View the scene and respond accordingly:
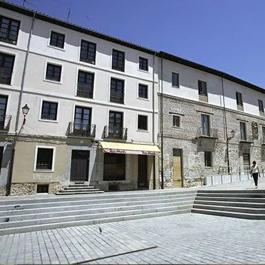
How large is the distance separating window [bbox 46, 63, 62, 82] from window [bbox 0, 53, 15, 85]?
2.24m

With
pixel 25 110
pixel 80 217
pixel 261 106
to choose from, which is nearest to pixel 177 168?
pixel 80 217

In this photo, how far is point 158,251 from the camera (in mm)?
6223

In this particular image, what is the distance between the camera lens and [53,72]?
676 inches

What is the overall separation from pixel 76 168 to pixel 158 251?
11.4 metres

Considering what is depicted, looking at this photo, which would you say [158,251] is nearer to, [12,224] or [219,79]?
[12,224]

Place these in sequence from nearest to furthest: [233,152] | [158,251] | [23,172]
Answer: [158,251]
[23,172]
[233,152]

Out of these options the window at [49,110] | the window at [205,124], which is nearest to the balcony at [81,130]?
the window at [49,110]

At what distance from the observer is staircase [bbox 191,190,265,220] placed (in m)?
10.7

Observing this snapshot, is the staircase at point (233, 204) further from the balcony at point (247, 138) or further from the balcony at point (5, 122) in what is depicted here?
the balcony at point (247, 138)

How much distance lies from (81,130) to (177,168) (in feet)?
27.9

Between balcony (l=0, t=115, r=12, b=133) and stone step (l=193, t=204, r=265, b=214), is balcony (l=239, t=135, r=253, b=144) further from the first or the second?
balcony (l=0, t=115, r=12, b=133)

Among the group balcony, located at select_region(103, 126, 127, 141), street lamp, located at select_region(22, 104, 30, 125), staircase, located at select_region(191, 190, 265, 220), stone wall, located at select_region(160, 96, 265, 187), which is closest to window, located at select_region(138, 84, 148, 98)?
stone wall, located at select_region(160, 96, 265, 187)

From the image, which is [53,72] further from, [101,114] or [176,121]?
[176,121]

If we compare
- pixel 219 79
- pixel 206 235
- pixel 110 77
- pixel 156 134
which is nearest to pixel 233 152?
pixel 219 79
